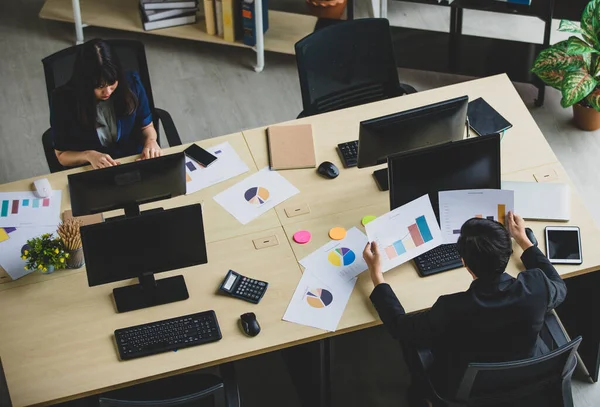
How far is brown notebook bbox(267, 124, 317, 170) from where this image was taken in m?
4.01

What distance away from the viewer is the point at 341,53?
14.2 feet

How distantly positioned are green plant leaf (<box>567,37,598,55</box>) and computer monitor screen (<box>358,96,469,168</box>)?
124 cm

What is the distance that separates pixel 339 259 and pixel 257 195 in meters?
0.50

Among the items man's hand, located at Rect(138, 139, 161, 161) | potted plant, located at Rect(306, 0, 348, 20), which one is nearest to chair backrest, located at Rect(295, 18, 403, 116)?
man's hand, located at Rect(138, 139, 161, 161)

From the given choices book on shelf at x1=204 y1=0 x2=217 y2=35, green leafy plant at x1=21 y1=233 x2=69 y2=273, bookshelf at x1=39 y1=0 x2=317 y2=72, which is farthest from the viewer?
bookshelf at x1=39 y1=0 x2=317 y2=72

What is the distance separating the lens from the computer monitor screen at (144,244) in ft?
10.8

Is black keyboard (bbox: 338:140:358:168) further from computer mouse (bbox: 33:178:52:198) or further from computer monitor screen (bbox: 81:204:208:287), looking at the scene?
computer mouse (bbox: 33:178:52:198)

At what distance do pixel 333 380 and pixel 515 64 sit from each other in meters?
2.41

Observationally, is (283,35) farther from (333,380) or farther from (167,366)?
(167,366)

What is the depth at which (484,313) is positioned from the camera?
3061mm

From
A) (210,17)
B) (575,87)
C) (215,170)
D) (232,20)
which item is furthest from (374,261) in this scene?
(210,17)

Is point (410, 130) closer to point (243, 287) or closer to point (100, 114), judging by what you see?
point (243, 287)

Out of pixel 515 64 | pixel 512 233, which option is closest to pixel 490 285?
pixel 512 233

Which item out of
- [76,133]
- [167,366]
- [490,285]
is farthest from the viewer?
[76,133]
